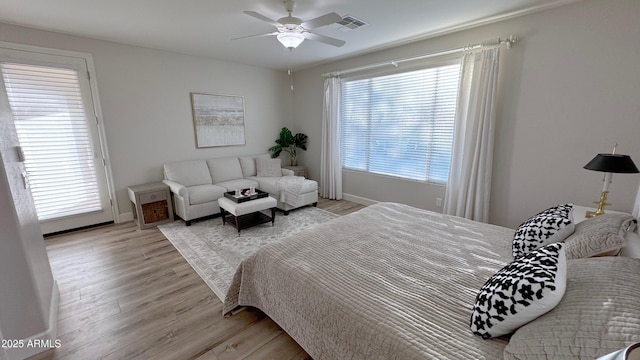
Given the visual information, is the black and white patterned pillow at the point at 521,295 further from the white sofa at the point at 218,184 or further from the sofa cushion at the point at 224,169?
the sofa cushion at the point at 224,169

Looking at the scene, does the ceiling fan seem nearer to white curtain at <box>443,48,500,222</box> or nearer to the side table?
white curtain at <box>443,48,500,222</box>

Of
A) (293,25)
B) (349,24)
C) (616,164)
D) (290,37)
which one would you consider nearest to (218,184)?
(290,37)

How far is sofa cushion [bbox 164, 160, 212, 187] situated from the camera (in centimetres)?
405

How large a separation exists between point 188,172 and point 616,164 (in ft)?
16.0

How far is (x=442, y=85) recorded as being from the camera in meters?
3.44

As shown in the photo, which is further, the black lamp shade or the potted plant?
the potted plant

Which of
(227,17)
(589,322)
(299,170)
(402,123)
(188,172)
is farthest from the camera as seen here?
(299,170)

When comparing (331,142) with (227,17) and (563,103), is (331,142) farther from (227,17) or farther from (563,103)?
(563,103)

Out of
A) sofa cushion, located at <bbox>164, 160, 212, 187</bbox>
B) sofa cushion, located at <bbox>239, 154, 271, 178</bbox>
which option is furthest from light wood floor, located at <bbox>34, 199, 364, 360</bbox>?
sofa cushion, located at <bbox>239, 154, 271, 178</bbox>

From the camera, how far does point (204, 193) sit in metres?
3.82

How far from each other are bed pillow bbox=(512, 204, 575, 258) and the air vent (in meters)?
2.55

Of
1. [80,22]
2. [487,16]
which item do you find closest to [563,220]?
[487,16]

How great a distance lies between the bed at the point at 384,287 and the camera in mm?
1029

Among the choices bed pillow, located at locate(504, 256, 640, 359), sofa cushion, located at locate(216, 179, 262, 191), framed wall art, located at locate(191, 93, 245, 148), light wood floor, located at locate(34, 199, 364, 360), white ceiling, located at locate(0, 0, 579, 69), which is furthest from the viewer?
framed wall art, located at locate(191, 93, 245, 148)
